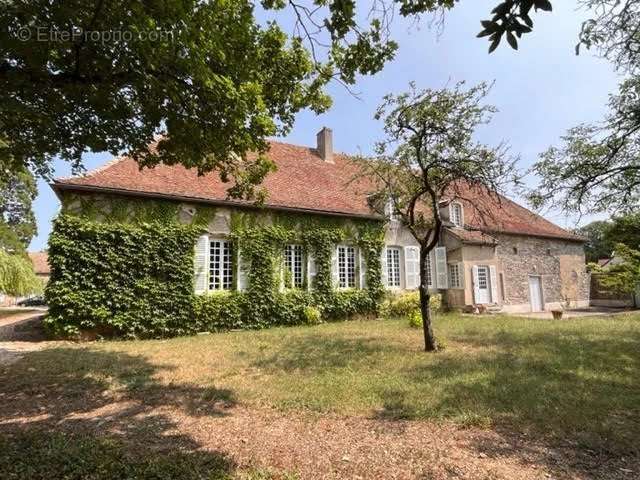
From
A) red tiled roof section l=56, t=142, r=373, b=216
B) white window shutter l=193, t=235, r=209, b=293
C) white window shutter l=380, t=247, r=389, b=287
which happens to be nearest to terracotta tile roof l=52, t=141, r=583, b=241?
red tiled roof section l=56, t=142, r=373, b=216

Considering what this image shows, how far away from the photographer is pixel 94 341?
10750 mm

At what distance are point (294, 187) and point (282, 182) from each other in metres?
0.54

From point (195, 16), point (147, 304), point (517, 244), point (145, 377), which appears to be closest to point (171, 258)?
point (147, 304)

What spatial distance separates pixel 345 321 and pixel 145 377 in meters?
9.18

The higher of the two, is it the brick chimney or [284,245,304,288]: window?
the brick chimney

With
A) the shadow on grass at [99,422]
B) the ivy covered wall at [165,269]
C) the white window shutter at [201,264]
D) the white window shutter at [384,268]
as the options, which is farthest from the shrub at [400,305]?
the shadow on grass at [99,422]

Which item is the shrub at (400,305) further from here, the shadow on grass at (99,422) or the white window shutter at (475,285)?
the shadow on grass at (99,422)

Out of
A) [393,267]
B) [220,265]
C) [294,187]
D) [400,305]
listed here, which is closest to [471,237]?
[393,267]

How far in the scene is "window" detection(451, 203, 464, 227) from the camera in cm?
1883

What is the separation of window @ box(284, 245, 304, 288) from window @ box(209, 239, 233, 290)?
7.26ft

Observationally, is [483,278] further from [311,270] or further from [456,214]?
[311,270]

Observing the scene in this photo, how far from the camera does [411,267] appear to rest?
17.1 metres

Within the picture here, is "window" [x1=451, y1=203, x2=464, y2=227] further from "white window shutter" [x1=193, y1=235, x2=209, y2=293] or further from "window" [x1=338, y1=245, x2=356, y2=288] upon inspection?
"white window shutter" [x1=193, y1=235, x2=209, y2=293]

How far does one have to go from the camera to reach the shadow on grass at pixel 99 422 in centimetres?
328
